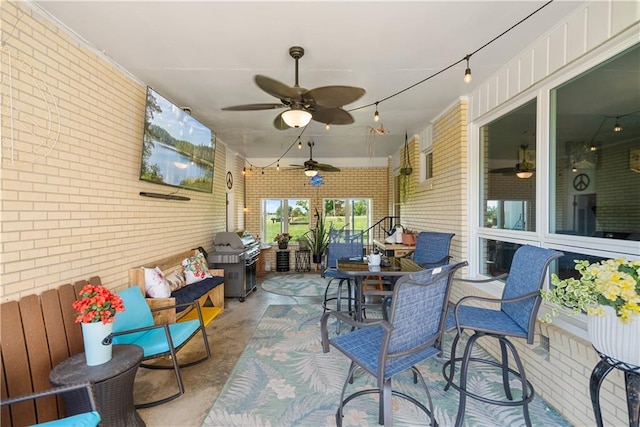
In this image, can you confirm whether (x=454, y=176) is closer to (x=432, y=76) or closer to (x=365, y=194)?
(x=432, y=76)

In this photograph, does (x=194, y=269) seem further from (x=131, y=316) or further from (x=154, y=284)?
(x=131, y=316)

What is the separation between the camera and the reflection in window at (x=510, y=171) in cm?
275

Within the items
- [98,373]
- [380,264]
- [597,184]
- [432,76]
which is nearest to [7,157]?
[98,373]

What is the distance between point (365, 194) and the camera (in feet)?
26.3

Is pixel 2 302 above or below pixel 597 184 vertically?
below

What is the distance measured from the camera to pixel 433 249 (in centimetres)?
395

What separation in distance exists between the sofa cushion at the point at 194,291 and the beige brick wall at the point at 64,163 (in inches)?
22.9

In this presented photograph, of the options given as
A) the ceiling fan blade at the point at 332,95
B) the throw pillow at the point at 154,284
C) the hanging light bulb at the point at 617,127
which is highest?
the ceiling fan blade at the point at 332,95

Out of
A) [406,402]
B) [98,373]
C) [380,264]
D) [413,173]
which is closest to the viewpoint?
[98,373]

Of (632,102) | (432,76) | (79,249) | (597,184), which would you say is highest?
(432,76)

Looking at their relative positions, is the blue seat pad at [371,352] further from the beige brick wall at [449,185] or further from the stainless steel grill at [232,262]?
the stainless steel grill at [232,262]

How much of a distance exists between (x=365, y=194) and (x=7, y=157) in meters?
6.96

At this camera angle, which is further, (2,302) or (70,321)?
(70,321)

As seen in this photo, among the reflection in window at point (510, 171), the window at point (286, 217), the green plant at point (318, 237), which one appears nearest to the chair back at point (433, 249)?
the reflection in window at point (510, 171)
